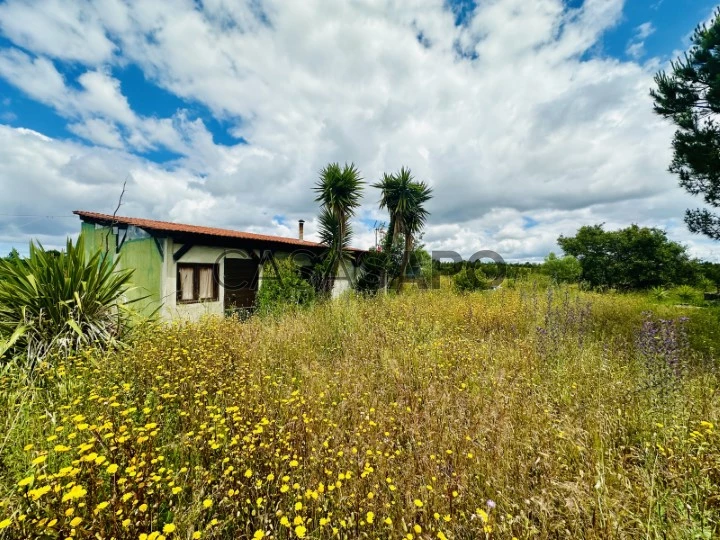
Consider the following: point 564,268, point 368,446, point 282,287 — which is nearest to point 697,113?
point 368,446

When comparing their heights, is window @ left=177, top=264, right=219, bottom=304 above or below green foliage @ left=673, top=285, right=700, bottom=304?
above

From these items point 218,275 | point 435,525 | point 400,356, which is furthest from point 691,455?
point 218,275

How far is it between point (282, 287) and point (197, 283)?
8.92 feet

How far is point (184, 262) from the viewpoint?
8.41 metres

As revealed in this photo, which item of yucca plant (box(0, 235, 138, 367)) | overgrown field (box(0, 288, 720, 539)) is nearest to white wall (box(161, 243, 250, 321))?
yucca plant (box(0, 235, 138, 367))

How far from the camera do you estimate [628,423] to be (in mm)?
2309

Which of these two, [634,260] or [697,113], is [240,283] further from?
[634,260]

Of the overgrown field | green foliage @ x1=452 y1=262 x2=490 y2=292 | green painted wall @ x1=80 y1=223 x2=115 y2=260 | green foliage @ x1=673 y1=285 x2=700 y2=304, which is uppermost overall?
green painted wall @ x1=80 y1=223 x2=115 y2=260

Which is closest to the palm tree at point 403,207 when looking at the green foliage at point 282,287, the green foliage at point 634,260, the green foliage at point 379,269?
the green foliage at point 379,269

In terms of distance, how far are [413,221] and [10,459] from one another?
1415 cm

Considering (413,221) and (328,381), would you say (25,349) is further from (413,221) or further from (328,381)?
(413,221)

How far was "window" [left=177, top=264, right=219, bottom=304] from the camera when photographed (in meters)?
8.38

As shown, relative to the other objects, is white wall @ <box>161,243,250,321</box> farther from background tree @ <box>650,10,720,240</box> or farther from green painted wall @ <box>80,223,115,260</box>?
background tree @ <box>650,10,720,240</box>

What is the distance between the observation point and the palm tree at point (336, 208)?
11984mm
